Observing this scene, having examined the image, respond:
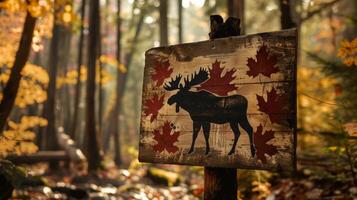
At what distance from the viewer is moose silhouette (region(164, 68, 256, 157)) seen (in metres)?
2.92

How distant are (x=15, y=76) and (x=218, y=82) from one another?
11.7ft

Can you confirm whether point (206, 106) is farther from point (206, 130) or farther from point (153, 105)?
point (153, 105)

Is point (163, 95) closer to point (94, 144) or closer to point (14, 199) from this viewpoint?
point (14, 199)

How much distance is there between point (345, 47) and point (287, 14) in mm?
2070

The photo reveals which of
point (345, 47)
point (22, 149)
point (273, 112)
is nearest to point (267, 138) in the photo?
point (273, 112)

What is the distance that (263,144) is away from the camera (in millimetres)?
2775

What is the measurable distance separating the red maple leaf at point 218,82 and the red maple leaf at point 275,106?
0.29m

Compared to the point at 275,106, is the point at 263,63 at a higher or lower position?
higher

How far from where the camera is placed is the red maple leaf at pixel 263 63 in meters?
2.84

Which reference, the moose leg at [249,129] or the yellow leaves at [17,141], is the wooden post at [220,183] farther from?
the yellow leaves at [17,141]

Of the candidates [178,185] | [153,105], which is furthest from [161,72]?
[178,185]

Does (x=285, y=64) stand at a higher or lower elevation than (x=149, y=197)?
higher

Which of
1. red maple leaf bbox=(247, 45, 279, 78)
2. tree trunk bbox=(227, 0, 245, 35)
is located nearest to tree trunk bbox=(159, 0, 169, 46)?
tree trunk bbox=(227, 0, 245, 35)

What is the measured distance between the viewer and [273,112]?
2.78 m
